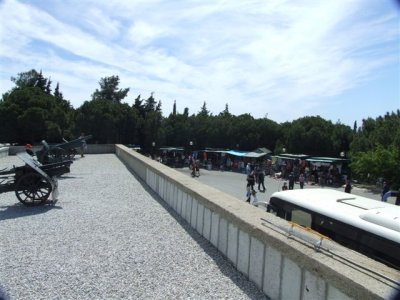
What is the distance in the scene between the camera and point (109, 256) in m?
6.46

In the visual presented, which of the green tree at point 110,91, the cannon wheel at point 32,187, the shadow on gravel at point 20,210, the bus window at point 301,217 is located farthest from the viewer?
the green tree at point 110,91

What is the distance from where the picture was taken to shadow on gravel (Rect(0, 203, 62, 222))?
9727 millimetres

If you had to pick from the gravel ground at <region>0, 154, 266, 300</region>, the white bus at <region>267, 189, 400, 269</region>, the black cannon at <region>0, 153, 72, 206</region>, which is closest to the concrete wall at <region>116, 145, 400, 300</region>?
the gravel ground at <region>0, 154, 266, 300</region>

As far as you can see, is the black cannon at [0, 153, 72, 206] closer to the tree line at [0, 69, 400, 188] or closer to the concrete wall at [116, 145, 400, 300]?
the concrete wall at [116, 145, 400, 300]

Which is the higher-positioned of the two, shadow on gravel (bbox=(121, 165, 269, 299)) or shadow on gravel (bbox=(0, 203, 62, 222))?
shadow on gravel (bbox=(121, 165, 269, 299))

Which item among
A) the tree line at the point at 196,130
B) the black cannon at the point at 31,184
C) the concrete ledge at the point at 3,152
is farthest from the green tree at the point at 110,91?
the black cannon at the point at 31,184

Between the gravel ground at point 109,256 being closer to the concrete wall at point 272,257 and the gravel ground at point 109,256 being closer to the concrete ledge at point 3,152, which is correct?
the concrete wall at point 272,257

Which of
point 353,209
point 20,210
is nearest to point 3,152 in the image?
point 20,210

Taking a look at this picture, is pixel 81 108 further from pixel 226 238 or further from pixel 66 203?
pixel 226 238

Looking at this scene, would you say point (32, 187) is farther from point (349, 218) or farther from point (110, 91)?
point (110, 91)

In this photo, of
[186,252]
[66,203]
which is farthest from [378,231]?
[66,203]

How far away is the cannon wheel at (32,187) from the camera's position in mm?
10914

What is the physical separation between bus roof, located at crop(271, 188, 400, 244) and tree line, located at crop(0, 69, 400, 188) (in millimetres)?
23854

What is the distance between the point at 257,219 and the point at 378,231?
2.33 meters
